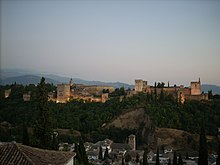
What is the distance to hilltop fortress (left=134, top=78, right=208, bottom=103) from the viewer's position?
58.6 m

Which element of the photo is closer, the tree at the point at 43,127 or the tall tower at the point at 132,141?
the tree at the point at 43,127

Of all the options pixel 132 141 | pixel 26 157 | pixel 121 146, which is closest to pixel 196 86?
pixel 132 141

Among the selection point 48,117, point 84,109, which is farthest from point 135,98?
point 48,117

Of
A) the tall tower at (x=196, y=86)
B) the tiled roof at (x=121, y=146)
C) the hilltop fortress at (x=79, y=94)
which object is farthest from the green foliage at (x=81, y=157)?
the tall tower at (x=196, y=86)

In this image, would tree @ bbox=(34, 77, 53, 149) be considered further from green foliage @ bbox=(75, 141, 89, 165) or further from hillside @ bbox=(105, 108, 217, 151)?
hillside @ bbox=(105, 108, 217, 151)

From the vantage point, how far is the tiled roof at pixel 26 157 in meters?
8.21

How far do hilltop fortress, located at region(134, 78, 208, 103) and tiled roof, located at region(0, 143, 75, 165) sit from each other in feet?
165

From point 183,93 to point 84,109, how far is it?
744 inches

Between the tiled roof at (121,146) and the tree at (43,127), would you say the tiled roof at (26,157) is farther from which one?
the tiled roof at (121,146)

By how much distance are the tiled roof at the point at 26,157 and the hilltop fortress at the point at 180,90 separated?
50203 mm

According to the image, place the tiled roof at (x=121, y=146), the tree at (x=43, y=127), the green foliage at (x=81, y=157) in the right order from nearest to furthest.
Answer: the tree at (x=43, y=127)
the green foliage at (x=81, y=157)
the tiled roof at (x=121, y=146)

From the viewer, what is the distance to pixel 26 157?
8.27 metres

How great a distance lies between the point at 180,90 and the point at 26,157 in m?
53.9

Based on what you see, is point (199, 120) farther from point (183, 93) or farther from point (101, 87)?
point (101, 87)
